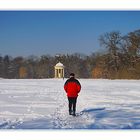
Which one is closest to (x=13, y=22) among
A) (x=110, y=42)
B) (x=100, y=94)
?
(x=110, y=42)

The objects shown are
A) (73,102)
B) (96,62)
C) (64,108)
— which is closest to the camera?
(73,102)

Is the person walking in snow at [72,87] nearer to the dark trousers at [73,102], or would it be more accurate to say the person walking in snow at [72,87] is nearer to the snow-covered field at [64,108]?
the dark trousers at [73,102]

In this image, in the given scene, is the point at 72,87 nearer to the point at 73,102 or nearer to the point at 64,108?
the point at 73,102

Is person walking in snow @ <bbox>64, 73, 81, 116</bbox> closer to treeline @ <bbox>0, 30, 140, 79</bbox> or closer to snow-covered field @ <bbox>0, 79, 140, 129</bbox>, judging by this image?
snow-covered field @ <bbox>0, 79, 140, 129</bbox>

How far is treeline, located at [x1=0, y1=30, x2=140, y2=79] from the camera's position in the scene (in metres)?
10.5

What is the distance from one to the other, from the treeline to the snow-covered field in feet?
0.80

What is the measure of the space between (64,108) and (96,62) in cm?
137

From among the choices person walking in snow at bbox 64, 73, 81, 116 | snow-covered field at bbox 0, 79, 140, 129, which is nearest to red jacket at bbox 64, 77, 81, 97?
person walking in snow at bbox 64, 73, 81, 116

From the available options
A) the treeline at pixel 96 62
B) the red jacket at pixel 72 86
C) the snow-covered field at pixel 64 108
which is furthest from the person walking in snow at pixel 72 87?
the treeline at pixel 96 62

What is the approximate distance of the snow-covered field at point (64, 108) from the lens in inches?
360

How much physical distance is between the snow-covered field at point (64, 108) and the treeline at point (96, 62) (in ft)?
0.80

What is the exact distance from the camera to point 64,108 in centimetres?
1105

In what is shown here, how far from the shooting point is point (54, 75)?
1090 cm

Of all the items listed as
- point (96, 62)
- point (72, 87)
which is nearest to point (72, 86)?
point (72, 87)
